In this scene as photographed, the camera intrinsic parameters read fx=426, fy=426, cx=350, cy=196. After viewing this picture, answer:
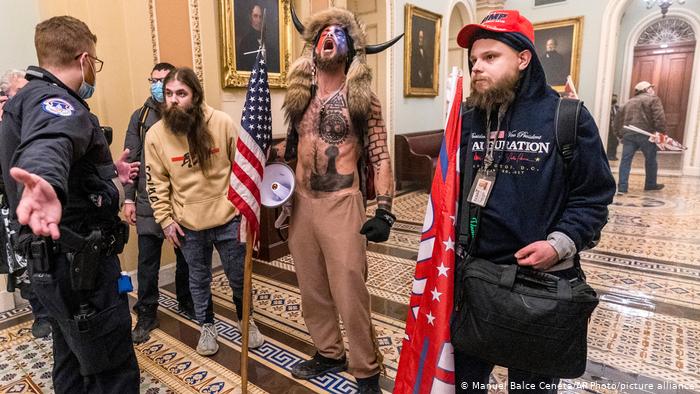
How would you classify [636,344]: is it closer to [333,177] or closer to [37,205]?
[333,177]

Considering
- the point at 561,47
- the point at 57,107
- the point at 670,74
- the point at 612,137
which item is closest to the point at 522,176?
the point at 57,107

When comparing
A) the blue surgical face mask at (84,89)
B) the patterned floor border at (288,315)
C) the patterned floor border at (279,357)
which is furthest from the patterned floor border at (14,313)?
the blue surgical face mask at (84,89)

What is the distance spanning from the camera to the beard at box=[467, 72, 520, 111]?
142 centimetres

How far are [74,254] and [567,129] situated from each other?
5.87 feet

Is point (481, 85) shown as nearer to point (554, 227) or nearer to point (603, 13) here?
point (554, 227)

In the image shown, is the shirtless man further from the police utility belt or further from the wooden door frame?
the wooden door frame

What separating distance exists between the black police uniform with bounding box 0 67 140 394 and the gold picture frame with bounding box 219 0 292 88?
3016 mm

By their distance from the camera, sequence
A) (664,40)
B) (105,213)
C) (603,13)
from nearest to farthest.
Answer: (105,213) → (603,13) → (664,40)

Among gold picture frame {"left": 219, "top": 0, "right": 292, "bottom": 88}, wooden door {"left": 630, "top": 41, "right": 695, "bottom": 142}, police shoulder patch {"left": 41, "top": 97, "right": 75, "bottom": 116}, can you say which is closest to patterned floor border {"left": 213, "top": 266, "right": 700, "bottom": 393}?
police shoulder patch {"left": 41, "top": 97, "right": 75, "bottom": 116}

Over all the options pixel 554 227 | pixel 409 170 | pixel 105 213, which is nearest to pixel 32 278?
pixel 105 213

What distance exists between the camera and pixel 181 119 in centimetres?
252

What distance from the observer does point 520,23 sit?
142 cm

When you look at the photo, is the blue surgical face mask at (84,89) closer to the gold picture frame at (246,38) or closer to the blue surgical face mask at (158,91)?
the blue surgical face mask at (158,91)

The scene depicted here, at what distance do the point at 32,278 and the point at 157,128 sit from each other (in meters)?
1.28
